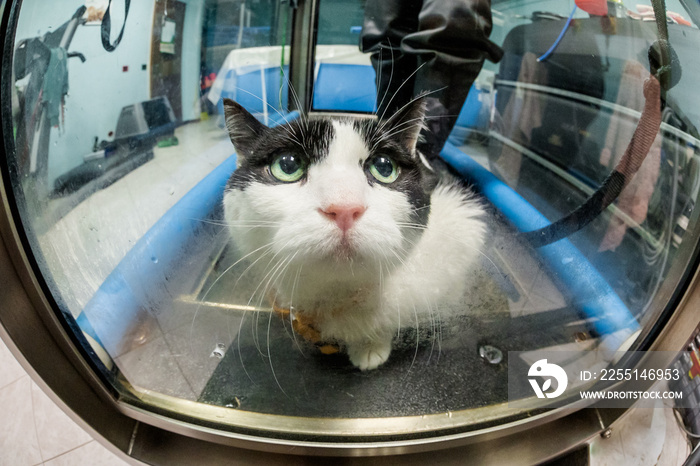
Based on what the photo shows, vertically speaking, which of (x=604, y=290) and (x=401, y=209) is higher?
(x=401, y=209)

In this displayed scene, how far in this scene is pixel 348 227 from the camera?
331 millimetres

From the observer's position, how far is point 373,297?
431 mm

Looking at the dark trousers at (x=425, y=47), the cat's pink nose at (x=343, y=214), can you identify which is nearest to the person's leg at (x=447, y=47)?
the dark trousers at (x=425, y=47)

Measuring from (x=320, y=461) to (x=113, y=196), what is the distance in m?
0.44

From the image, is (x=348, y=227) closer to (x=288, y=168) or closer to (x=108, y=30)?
(x=288, y=168)

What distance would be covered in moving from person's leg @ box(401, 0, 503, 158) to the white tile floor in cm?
65

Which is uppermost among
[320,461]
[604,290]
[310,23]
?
[310,23]

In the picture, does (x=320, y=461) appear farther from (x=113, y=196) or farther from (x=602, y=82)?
(x=602, y=82)

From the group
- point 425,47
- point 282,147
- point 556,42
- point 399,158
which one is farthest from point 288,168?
point 556,42

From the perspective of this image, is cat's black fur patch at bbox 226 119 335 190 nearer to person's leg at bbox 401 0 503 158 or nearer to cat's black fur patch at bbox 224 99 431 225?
cat's black fur patch at bbox 224 99 431 225

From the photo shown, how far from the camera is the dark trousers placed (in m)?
0.46

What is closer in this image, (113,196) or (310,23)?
(113,196)

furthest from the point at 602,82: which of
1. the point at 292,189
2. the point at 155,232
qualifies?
the point at 155,232

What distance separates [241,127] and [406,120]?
0.20 meters
